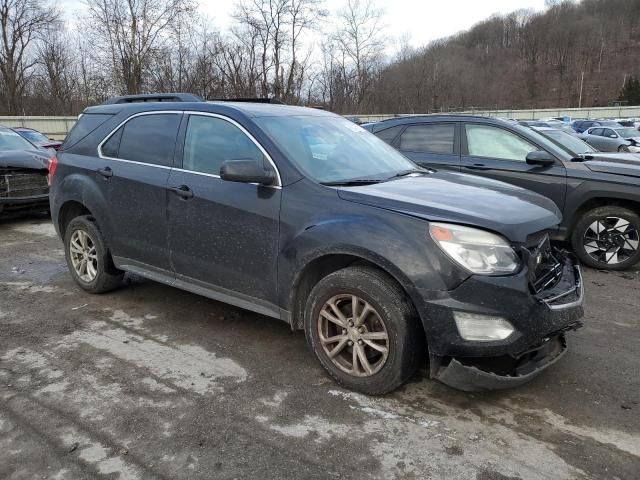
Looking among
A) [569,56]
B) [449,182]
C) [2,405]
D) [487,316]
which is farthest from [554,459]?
[569,56]

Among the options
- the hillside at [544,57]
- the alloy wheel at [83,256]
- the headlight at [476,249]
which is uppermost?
the hillside at [544,57]

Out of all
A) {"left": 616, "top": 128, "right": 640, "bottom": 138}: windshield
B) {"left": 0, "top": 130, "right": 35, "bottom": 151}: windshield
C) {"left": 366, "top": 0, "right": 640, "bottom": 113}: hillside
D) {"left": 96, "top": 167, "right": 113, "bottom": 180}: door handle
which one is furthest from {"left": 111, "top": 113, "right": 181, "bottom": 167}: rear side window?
{"left": 366, "top": 0, "right": 640, "bottom": 113}: hillside

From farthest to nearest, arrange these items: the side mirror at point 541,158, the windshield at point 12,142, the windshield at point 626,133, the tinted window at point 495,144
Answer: the windshield at point 626,133, the windshield at point 12,142, the tinted window at point 495,144, the side mirror at point 541,158

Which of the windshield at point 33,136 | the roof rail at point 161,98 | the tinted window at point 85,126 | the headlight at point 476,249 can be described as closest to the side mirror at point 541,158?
the headlight at point 476,249

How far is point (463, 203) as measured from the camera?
3.25 meters

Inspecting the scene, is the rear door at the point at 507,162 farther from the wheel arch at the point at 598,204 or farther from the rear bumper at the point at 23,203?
the rear bumper at the point at 23,203

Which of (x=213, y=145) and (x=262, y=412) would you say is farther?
(x=213, y=145)

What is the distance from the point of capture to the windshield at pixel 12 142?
9516 millimetres

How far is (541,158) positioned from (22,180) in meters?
8.03

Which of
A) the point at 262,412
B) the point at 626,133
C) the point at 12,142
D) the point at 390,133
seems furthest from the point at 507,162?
the point at 626,133

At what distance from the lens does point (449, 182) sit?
153 inches

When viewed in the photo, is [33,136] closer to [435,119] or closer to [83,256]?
[83,256]

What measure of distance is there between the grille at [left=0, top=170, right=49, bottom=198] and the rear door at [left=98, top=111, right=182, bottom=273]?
484 centimetres

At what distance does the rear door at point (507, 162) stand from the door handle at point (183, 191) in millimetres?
4070
